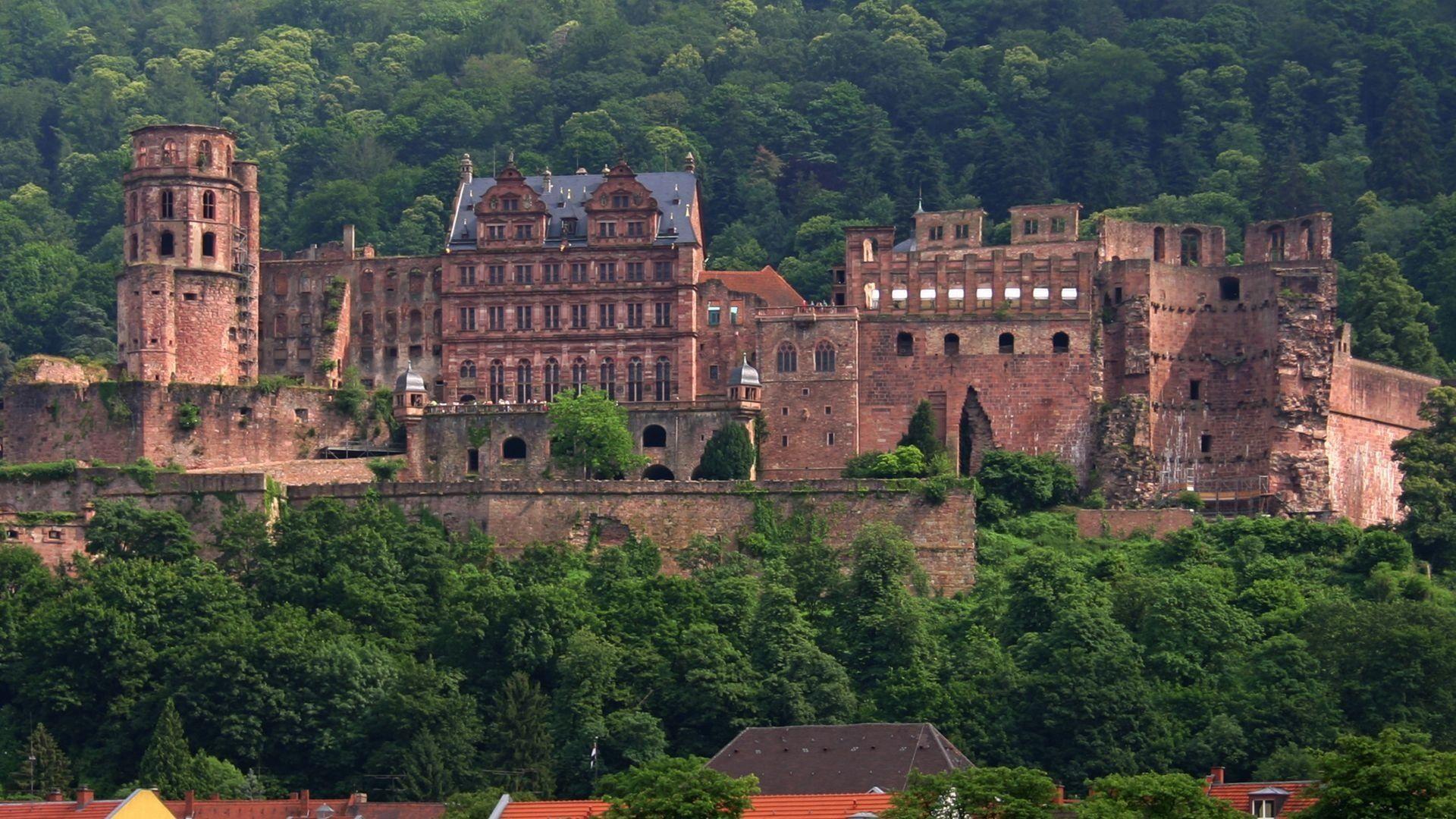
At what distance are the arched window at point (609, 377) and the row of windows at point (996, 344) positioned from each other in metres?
8.53

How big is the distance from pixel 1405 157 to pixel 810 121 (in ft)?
78.0

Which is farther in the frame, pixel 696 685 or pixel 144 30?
pixel 144 30

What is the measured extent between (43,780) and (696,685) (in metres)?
15.9

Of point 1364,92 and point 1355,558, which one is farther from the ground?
point 1364,92

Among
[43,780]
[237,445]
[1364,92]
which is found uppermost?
[1364,92]

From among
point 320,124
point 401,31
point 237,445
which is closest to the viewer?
point 237,445

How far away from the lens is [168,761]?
7906 cm

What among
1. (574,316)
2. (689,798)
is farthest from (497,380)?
(689,798)

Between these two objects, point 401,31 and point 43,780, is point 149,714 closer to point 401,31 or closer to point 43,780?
point 43,780

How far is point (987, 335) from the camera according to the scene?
322 ft

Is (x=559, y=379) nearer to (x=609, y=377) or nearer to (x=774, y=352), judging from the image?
(x=609, y=377)

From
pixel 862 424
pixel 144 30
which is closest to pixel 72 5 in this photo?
pixel 144 30

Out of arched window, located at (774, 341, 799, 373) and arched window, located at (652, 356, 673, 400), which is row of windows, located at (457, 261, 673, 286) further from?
arched window, located at (774, 341, 799, 373)

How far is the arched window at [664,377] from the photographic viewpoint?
99.7 metres
